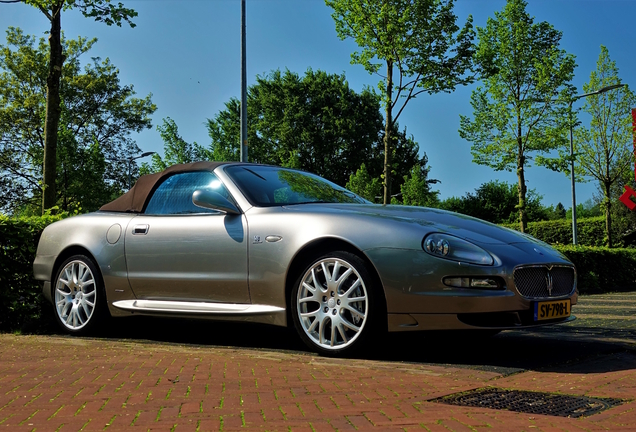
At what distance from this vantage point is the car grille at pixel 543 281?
493cm

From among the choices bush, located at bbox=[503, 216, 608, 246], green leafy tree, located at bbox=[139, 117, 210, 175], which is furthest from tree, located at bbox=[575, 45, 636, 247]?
green leafy tree, located at bbox=[139, 117, 210, 175]

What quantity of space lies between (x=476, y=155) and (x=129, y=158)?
82.2 feet

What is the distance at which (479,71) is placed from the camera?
21.4m

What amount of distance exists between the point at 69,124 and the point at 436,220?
132 feet

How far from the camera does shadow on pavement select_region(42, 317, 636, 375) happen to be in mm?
4949

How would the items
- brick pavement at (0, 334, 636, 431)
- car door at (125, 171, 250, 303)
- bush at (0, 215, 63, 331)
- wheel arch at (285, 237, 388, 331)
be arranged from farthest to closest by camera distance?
bush at (0, 215, 63, 331)
car door at (125, 171, 250, 303)
wheel arch at (285, 237, 388, 331)
brick pavement at (0, 334, 636, 431)

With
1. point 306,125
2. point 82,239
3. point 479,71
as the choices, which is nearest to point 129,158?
point 306,125

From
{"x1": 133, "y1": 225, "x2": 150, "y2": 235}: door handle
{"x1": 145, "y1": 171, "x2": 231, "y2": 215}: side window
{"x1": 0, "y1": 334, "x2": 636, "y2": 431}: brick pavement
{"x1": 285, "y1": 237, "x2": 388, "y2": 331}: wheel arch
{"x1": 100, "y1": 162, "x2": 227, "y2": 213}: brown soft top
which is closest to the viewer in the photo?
{"x1": 0, "y1": 334, "x2": 636, "y2": 431}: brick pavement

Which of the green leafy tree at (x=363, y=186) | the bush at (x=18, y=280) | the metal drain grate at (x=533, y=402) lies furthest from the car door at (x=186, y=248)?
the green leafy tree at (x=363, y=186)

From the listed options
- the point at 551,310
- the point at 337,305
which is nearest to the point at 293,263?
the point at 337,305

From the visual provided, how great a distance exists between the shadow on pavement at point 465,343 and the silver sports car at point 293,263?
29cm

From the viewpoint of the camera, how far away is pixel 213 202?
5828 millimetres

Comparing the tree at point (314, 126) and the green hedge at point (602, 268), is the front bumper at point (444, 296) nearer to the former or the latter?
the green hedge at point (602, 268)

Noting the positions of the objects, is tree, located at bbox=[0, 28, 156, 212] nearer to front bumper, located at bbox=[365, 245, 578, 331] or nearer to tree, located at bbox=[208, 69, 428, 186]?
tree, located at bbox=[208, 69, 428, 186]
